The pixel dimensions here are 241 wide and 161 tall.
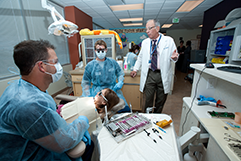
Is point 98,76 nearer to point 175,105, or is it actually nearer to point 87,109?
point 87,109

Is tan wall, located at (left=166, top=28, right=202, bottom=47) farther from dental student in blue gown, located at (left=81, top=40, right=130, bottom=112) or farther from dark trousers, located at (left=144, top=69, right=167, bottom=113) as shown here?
dental student in blue gown, located at (left=81, top=40, right=130, bottom=112)

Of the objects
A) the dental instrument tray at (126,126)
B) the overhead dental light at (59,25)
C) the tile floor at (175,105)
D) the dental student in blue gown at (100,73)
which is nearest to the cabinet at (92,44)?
the overhead dental light at (59,25)

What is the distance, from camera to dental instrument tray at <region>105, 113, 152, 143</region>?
87cm

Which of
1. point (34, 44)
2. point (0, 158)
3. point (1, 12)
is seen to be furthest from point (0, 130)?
point (1, 12)

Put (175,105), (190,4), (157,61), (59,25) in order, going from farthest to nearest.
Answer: (190,4)
(175,105)
(59,25)
(157,61)

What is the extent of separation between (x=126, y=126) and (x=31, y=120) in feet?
2.11

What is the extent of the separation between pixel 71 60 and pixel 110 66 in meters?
3.13

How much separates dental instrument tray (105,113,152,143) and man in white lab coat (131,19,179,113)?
1.02 metres

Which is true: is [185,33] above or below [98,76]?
above

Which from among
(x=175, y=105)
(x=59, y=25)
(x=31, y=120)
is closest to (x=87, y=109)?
(x=31, y=120)

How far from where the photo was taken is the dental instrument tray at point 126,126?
2.87 ft

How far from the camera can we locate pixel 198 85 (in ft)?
4.57

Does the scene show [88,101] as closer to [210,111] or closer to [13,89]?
[13,89]

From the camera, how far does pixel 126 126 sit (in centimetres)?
95
